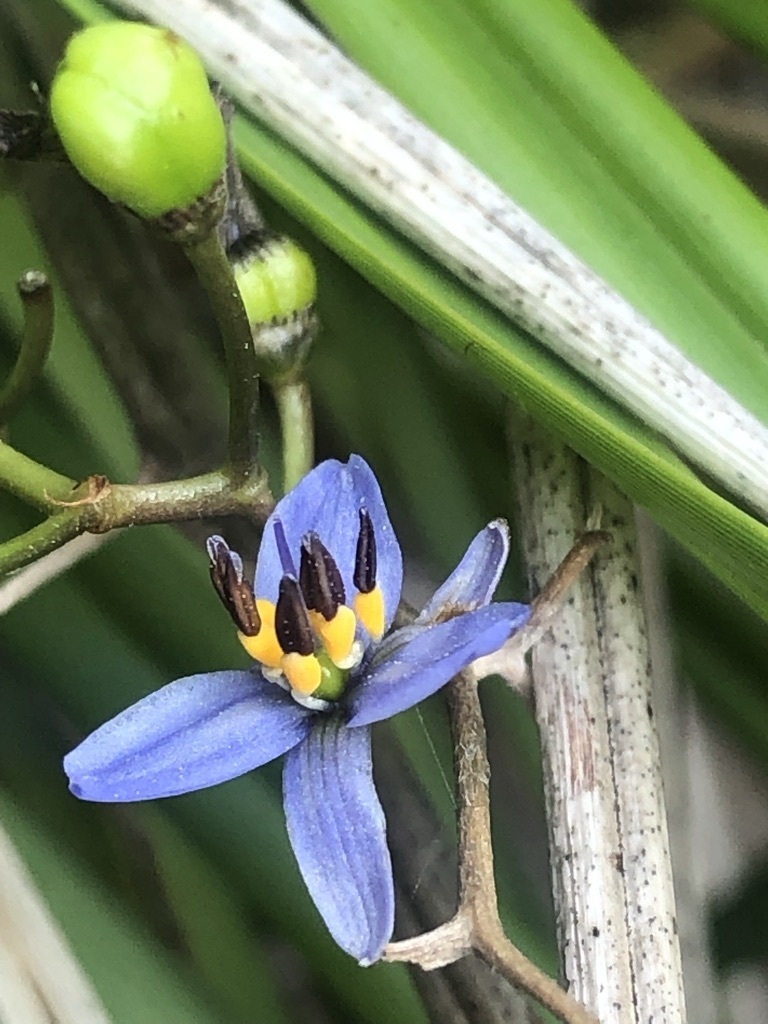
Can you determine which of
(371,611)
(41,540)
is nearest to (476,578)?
(371,611)

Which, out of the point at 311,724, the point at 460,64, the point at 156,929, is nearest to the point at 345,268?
the point at 460,64

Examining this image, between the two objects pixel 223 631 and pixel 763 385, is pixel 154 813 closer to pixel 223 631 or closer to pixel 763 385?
pixel 223 631

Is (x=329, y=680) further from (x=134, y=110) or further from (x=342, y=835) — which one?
(x=134, y=110)

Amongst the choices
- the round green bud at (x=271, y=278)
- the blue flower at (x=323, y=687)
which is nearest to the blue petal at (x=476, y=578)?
the blue flower at (x=323, y=687)

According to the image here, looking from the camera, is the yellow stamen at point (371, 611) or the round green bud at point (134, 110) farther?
the yellow stamen at point (371, 611)

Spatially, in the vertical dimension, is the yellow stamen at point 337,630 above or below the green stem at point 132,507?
below

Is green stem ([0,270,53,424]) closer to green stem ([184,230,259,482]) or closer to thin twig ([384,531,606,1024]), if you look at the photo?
green stem ([184,230,259,482])

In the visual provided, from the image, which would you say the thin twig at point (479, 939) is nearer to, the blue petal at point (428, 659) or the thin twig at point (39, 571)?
the blue petal at point (428, 659)

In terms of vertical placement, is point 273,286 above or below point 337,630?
above
